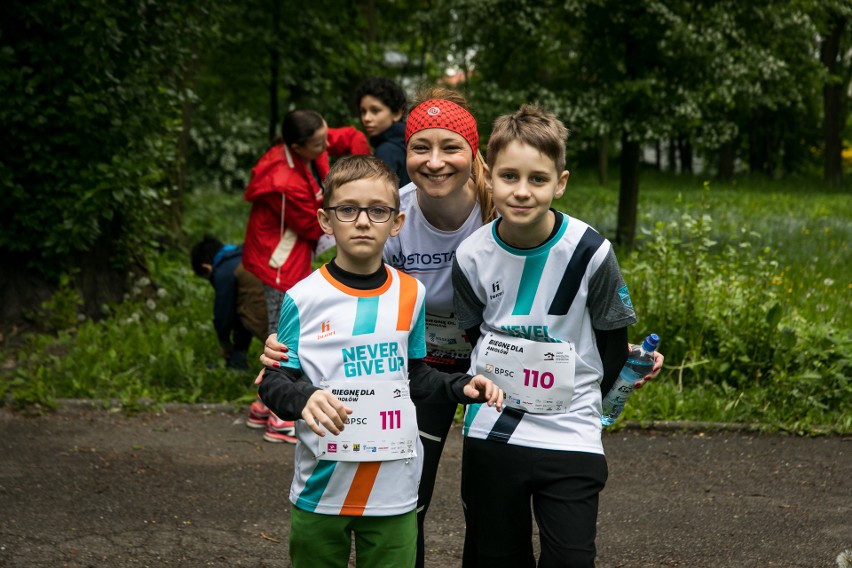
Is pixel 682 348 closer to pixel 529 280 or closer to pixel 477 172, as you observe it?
pixel 477 172

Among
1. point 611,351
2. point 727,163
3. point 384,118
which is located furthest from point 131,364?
point 727,163

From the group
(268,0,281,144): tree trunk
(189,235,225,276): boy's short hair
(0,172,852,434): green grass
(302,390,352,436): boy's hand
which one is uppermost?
(268,0,281,144): tree trunk

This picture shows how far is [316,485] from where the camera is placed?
9.91 feet

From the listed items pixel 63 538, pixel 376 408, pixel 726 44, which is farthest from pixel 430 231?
pixel 726 44

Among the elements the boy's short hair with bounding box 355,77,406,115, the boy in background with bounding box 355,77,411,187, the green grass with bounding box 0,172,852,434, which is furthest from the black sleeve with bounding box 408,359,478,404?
the green grass with bounding box 0,172,852,434

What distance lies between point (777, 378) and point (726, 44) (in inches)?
242

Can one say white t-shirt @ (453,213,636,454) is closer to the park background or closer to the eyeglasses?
the eyeglasses

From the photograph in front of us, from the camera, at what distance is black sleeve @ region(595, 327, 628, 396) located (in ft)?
10.6

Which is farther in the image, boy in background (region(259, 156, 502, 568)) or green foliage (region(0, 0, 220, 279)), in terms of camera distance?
green foliage (region(0, 0, 220, 279))

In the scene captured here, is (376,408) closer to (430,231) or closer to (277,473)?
(430,231)

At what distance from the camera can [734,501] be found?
5379 millimetres

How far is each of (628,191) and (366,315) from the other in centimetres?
1074

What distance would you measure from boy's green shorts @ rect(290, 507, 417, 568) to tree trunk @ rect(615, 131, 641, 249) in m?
10.4

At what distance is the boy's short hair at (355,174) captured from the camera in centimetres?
314
